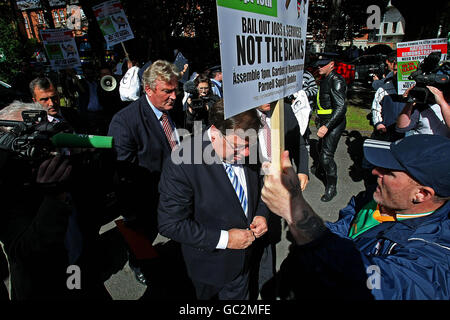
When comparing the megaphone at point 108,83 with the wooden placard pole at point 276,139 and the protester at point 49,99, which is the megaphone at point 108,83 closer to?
the protester at point 49,99

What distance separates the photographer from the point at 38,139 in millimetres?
1302

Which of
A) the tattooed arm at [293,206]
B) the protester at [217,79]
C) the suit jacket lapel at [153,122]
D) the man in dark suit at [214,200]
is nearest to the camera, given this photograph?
the tattooed arm at [293,206]

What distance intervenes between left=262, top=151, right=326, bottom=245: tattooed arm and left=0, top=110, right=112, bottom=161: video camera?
91cm

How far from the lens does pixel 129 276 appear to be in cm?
296

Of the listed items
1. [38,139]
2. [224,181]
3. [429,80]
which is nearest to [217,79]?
[429,80]

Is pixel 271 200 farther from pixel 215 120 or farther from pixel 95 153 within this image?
pixel 95 153

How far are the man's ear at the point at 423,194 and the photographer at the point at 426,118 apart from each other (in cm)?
181

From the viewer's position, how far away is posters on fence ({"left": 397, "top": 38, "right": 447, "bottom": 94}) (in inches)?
140

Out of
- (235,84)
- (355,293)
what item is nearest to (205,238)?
(355,293)

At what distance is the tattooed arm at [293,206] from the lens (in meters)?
1.11

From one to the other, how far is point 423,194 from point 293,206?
675 millimetres

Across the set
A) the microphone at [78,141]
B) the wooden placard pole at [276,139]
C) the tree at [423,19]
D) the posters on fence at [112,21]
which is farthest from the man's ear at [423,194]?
the tree at [423,19]

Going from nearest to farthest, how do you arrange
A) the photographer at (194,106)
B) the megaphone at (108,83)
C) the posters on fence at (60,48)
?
the photographer at (194,106), the posters on fence at (60,48), the megaphone at (108,83)

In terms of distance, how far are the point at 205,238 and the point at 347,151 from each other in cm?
532
